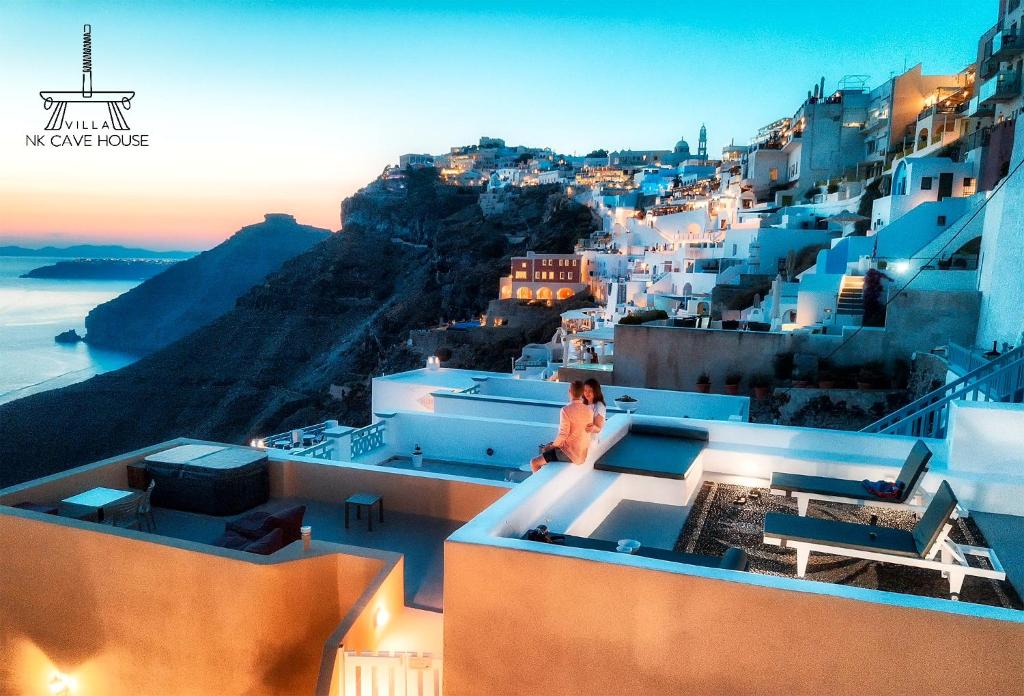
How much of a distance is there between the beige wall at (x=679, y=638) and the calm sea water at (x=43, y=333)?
59.9 metres

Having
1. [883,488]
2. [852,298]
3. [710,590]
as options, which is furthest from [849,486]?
[852,298]

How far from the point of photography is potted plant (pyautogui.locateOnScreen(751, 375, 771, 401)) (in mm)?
11250

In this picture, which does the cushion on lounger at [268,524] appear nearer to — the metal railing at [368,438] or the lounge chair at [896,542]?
the metal railing at [368,438]

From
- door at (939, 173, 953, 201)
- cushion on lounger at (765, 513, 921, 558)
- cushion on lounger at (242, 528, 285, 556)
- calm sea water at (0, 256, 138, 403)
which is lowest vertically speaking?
calm sea water at (0, 256, 138, 403)

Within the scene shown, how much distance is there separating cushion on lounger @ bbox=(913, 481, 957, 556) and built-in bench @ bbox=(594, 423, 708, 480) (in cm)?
133

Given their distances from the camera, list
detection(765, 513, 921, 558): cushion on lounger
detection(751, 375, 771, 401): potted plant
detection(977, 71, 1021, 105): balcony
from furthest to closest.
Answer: detection(977, 71, 1021, 105): balcony < detection(751, 375, 771, 401): potted plant < detection(765, 513, 921, 558): cushion on lounger

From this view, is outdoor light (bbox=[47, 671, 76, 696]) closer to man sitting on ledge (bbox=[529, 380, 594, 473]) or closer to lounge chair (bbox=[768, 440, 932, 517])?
man sitting on ledge (bbox=[529, 380, 594, 473])

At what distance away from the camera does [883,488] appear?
4168 millimetres

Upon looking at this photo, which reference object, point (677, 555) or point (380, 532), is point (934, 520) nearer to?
point (677, 555)

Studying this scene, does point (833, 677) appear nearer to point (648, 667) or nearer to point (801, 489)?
point (648, 667)

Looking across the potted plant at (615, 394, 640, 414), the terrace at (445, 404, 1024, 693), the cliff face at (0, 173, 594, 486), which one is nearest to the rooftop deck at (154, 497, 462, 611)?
the terrace at (445, 404, 1024, 693)

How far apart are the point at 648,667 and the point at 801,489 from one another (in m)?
2.29

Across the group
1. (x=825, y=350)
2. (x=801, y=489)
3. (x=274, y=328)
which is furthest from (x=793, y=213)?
(x=274, y=328)

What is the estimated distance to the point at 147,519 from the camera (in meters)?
4.63
